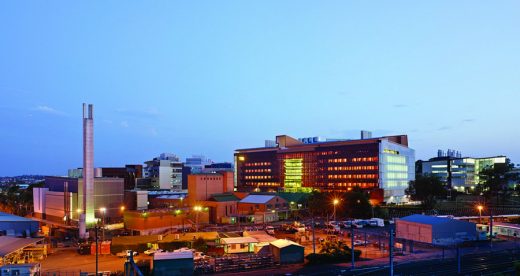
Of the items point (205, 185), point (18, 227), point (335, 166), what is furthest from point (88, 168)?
point (335, 166)

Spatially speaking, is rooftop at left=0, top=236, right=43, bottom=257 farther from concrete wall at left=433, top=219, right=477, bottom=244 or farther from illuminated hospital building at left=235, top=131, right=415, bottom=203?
illuminated hospital building at left=235, top=131, right=415, bottom=203

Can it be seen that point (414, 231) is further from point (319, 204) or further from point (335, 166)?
point (335, 166)

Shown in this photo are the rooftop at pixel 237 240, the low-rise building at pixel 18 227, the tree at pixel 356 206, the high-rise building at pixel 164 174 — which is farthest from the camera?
the high-rise building at pixel 164 174

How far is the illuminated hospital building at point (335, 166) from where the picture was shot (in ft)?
274

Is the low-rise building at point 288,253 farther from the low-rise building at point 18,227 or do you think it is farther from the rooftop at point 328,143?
the rooftop at point 328,143

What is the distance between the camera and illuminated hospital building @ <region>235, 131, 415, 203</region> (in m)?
83.6

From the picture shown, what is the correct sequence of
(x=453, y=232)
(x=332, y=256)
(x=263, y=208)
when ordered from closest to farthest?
(x=332, y=256)
(x=453, y=232)
(x=263, y=208)

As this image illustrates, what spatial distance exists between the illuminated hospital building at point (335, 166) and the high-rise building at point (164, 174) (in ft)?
57.6

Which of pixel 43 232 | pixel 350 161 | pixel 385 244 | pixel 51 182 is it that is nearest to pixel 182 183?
pixel 350 161

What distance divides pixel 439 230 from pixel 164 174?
86.3 meters

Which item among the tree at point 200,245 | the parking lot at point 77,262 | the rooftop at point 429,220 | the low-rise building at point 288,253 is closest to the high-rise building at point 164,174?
the parking lot at point 77,262

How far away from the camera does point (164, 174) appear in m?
111

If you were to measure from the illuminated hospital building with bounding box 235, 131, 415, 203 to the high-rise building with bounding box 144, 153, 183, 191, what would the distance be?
17549mm

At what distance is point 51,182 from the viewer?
58906 mm
